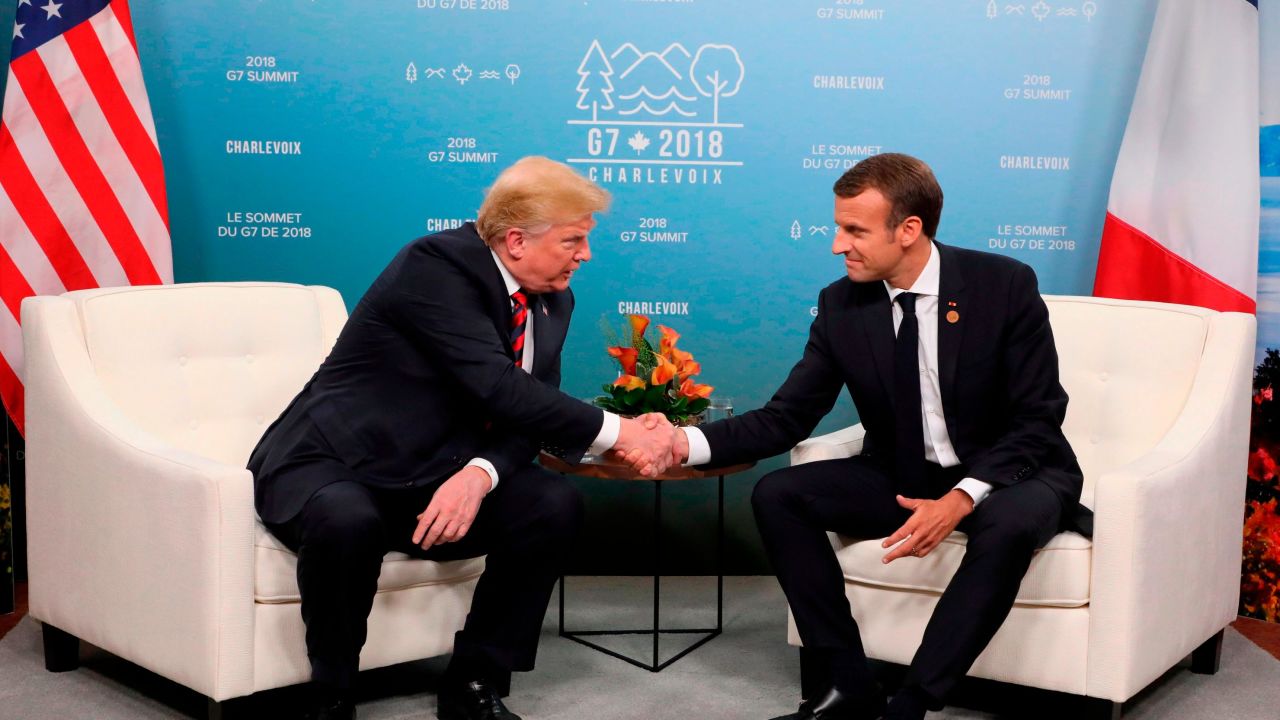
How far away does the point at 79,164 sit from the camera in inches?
130

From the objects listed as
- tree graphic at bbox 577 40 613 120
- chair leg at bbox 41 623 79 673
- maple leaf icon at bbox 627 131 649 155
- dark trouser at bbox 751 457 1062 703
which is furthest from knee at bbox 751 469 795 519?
chair leg at bbox 41 623 79 673

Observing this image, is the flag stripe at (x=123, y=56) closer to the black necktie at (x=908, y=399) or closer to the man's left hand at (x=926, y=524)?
the black necktie at (x=908, y=399)

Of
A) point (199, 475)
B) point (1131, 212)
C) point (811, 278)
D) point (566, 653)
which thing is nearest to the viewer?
point (199, 475)

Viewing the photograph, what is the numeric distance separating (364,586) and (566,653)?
81 cm

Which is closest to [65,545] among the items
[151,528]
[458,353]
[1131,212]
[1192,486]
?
[151,528]

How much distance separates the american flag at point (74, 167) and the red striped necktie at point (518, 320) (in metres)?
1.32

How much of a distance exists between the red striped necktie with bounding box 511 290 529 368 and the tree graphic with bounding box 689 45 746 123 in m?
1.30

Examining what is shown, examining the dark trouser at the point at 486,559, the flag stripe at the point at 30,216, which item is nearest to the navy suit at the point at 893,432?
the dark trouser at the point at 486,559

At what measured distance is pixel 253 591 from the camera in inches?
93.9

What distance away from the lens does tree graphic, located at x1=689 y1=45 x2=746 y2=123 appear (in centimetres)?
366

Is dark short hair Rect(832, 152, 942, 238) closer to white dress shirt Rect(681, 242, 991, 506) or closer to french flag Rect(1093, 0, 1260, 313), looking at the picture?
white dress shirt Rect(681, 242, 991, 506)

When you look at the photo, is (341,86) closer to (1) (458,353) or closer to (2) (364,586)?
(1) (458,353)

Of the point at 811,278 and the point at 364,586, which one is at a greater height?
the point at 811,278

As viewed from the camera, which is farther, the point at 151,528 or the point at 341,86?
the point at 341,86
